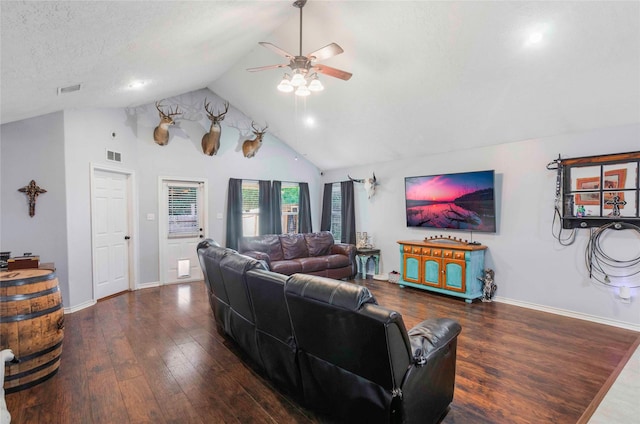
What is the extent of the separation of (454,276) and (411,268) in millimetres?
771

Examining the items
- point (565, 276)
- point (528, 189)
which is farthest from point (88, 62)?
point (565, 276)

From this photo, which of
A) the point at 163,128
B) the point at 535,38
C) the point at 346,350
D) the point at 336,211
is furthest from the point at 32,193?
the point at 535,38

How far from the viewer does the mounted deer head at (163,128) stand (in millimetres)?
5215

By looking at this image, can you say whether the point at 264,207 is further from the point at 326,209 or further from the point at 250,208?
the point at 326,209

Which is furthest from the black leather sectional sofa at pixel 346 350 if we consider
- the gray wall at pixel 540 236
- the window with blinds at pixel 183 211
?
the window with blinds at pixel 183 211

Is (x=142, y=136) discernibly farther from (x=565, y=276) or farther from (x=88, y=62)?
(x=565, y=276)

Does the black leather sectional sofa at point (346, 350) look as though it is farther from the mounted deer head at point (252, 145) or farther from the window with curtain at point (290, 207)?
the window with curtain at point (290, 207)

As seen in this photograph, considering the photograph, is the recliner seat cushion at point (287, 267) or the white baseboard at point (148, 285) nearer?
the recliner seat cushion at point (287, 267)

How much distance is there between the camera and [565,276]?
3.97m

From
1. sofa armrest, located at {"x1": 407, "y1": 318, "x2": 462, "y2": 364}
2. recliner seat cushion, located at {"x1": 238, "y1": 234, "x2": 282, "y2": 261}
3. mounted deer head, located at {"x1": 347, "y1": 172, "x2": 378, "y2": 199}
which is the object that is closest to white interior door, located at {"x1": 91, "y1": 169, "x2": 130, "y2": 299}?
recliner seat cushion, located at {"x1": 238, "y1": 234, "x2": 282, "y2": 261}

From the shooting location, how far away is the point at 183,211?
599 cm

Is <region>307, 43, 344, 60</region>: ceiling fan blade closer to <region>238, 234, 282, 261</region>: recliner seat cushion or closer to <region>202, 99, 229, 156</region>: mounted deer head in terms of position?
<region>202, 99, 229, 156</region>: mounted deer head

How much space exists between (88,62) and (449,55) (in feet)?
12.1

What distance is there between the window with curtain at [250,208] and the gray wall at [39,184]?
3.17 metres
